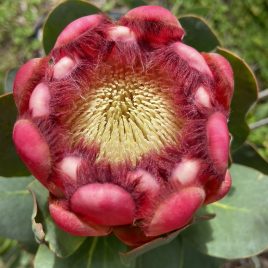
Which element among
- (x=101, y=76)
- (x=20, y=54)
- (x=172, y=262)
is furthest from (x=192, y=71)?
(x=20, y=54)

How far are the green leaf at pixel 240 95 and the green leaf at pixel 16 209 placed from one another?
1.54ft

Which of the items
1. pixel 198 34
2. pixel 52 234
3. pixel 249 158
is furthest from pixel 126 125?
pixel 249 158

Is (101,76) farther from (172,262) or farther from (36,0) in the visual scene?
(36,0)

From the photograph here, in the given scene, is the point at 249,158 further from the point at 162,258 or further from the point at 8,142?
the point at 8,142

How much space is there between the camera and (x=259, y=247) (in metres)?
1.09

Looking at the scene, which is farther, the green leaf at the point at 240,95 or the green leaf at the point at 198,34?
the green leaf at the point at 198,34

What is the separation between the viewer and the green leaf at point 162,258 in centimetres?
120

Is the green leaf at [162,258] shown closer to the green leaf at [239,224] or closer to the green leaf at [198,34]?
the green leaf at [239,224]

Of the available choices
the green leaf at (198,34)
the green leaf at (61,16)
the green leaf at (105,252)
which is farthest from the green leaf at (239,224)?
the green leaf at (61,16)

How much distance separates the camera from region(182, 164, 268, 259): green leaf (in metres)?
1.10

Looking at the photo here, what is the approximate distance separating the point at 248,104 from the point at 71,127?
1.32ft

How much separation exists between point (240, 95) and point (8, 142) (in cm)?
49

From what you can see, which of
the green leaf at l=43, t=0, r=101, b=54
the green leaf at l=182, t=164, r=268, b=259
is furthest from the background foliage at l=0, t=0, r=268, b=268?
the green leaf at l=43, t=0, r=101, b=54

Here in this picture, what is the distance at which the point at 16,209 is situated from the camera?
3.76ft
